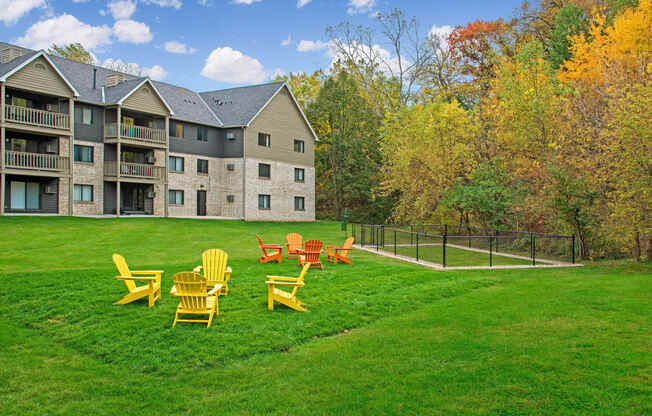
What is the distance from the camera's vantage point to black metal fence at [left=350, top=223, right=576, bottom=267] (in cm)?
1794

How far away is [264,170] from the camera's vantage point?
3638 cm

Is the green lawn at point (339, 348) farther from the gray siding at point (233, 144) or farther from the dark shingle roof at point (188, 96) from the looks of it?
the gray siding at point (233, 144)

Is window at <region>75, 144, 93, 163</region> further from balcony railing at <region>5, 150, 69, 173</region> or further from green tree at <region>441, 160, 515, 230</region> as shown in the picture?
green tree at <region>441, 160, 515, 230</region>

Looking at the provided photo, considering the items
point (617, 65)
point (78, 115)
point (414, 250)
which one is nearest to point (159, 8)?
point (78, 115)

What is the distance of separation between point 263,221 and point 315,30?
2077 centimetres

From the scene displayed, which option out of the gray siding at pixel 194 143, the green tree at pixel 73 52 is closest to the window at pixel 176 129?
the gray siding at pixel 194 143

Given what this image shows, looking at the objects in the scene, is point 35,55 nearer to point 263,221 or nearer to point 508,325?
point 263,221

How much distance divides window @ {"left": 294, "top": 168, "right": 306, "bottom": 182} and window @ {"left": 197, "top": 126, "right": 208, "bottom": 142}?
7731 millimetres

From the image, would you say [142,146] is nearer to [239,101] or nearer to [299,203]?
[239,101]

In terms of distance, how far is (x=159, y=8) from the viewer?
109 ft

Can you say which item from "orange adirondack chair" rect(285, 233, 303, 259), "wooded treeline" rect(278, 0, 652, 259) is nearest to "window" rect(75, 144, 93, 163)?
"orange adirondack chair" rect(285, 233, 303, 259)

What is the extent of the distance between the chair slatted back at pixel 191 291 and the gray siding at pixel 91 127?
2393cm

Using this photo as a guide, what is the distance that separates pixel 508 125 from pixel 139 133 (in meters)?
22.0

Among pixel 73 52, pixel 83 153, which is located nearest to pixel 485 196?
pixel 83 153
